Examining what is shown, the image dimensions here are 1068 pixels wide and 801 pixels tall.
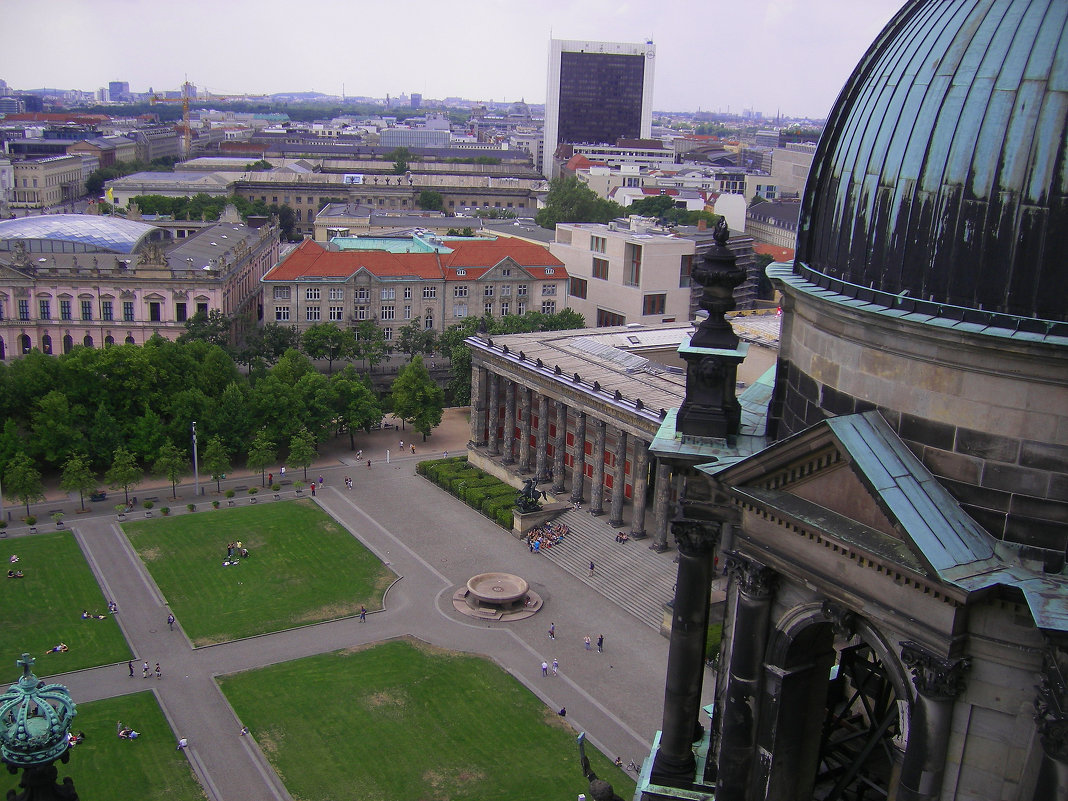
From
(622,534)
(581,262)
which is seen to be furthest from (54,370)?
(581,262)

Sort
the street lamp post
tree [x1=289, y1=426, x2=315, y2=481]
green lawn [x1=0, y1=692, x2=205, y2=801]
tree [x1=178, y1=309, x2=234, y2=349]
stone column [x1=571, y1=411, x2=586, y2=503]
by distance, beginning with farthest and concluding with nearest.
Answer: tree [x1=178, y1=309, x2=234, y2=349]
tree [x1=289, y1=426, x2=315, y2=481]
the street lamp post
stone column [x1=571, y1=411, x2=586, y2=503]
green lawn [x1=0, y1=692, x2=205, y2=801]

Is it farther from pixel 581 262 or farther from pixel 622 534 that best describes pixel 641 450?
pixel 581 262

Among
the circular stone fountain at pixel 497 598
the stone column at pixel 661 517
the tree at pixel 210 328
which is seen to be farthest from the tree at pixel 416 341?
the circular stone fountain at pixel 497 598

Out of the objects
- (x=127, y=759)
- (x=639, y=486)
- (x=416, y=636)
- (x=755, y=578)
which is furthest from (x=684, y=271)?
(x=755, y=578)

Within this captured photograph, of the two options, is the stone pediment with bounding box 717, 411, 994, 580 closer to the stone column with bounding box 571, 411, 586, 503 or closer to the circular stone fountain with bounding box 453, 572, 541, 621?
the circular stone fountain with bounding box 453, 572, 541, 621

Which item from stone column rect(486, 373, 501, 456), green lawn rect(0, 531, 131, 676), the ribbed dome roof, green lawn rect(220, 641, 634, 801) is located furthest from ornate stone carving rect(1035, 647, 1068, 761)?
stone column rect(486, 373, 501, 456)

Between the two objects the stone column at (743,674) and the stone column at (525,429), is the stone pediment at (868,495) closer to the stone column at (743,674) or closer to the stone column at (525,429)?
the stone column at (743,674)
